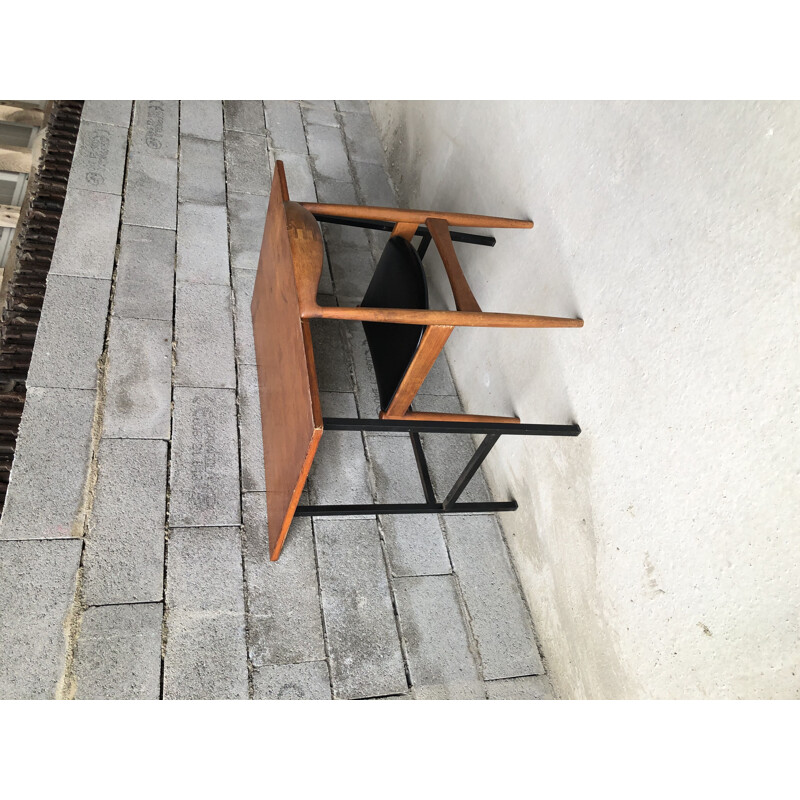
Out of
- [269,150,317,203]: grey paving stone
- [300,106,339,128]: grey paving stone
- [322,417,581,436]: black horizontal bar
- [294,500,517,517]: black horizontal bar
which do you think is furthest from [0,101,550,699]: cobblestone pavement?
[300,106,339,128]: grey paving stone

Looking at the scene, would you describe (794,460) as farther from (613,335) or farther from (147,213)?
(147,213)

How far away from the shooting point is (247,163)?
3.16 m

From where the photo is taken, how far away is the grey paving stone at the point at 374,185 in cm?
327

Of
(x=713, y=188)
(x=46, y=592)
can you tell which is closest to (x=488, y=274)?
(x=713, y=188)

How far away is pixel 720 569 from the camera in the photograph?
1286 mm

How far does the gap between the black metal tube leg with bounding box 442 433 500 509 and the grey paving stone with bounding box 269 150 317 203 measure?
1.88 metres

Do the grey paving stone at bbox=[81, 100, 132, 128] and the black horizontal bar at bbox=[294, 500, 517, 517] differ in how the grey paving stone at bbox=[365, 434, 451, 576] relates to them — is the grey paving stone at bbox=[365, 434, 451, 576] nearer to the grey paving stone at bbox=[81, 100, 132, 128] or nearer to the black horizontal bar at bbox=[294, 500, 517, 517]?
the black horizontal bar at bbox=[294, 500, 517, 517]

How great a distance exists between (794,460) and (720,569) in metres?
0.31

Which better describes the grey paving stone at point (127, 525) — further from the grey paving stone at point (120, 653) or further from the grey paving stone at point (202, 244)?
the grey paving stone at point (202, 244)

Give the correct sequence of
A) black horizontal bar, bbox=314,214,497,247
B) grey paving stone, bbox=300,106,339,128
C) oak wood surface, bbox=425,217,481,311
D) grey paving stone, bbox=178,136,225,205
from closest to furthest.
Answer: oak wood surface, bbox=425,217,481,311 → black horizontal bar, bbox=314,214,497,247 → grey paving stone, bbox=178,136,225,205 → grey paving stone, bbox=300,106,339,128

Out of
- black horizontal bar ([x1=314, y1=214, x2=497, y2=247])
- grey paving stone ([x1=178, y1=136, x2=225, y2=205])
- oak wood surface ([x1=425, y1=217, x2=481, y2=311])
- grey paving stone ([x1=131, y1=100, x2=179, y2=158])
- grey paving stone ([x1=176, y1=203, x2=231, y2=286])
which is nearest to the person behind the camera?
oak wood surface ([x1=425, y1=217, x2=481, y2=311])

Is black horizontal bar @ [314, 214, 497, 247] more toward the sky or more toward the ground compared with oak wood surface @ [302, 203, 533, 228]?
more toward the sky

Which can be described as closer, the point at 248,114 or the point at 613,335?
the point at 613,335

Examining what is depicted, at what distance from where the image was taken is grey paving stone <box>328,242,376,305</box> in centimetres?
274
